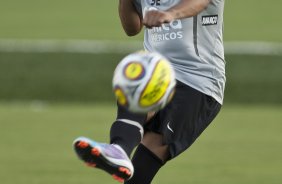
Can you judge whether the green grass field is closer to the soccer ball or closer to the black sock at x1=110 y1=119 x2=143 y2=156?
the black sock at x1=110 y1=119 x2=143 y2=156

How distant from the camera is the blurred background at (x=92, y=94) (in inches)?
453

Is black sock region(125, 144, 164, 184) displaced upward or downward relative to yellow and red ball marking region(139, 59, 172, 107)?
downward

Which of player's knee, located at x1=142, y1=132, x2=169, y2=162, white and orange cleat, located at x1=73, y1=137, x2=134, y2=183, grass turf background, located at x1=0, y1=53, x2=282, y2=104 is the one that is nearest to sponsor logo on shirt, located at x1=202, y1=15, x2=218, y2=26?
player's knee, located at x1=142, y1=132, x2=169, y2=162

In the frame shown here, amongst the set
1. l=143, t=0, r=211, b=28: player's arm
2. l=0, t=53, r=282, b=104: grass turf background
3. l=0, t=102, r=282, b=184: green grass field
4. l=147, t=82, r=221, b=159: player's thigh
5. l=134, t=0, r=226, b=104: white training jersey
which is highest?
l=143, t=0, r=211, b=28: player's arm

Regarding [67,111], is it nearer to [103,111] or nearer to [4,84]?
[103,111]

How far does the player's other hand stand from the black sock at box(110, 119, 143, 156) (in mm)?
706

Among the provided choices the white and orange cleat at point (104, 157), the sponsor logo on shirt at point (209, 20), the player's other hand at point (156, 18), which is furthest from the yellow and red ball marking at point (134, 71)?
the sponsor logo on shirt at point (209, 20)

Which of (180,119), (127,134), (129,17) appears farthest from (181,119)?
(129,17)

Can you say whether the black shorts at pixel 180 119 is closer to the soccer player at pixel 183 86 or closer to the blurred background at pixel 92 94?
the soccer player at pixel 183 86

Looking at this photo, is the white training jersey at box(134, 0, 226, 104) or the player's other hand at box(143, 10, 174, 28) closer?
the player's other hand at box(143, 10, 174, 28)

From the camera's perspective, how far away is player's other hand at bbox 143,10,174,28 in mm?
5953

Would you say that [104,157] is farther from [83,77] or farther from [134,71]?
[83,77]

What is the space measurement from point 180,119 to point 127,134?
0.49m

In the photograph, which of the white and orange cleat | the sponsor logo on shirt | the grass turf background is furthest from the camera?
the grass turf background
